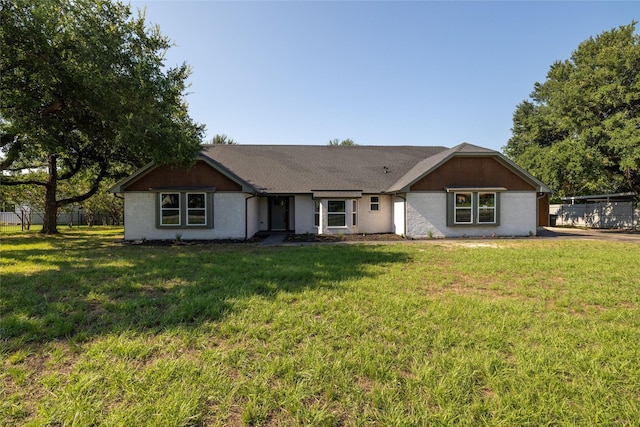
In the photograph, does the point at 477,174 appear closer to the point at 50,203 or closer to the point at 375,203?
the point at 375,203

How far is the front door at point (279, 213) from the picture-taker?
770 inches

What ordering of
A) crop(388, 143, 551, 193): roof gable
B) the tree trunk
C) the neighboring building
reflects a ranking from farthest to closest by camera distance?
the neighboring building < the tree trunk < crop(388, 143, 551, 193): roof gable

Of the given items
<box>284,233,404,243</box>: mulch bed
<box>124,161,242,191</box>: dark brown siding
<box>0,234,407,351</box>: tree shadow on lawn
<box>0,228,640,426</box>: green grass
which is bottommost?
<box>0,228,640,426</box>: green grass

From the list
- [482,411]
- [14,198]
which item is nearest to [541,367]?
[482,411]

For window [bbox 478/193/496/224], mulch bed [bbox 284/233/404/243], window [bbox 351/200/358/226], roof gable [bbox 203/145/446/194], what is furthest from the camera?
roof gable [bbox 203/145/446/194]

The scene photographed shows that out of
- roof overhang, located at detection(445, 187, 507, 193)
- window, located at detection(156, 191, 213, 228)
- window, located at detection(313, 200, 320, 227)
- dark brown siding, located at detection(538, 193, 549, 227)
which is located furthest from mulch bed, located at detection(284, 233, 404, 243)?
dark brown siding, located at detection(538, 193, 549, 227)

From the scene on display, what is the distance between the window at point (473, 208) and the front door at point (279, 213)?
10016 millimetres

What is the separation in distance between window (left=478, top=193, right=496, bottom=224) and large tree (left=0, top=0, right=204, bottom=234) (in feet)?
48.7

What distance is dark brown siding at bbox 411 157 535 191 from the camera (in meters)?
15.8

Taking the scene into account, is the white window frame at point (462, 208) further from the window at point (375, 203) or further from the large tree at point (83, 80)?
the large tree at point (83, 80)

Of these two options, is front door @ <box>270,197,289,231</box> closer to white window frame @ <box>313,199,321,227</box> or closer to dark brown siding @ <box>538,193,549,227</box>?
white window frame @ <box>313,199,321,227</box>

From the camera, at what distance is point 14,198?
2388cm

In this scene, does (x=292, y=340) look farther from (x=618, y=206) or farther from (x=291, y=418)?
(x=618, y=206)

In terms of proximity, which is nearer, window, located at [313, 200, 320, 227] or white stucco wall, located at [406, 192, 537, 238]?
white stucco wall, located at [406, 192, 537, 238]
